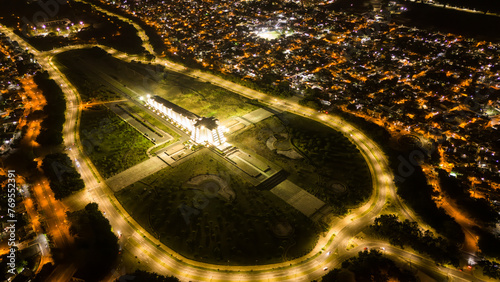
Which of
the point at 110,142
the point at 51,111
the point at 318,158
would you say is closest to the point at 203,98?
the point at 110,142

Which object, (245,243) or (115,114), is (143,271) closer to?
(245,243)

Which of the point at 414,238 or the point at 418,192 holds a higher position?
the point at 418,192

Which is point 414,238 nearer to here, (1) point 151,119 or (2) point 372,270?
(2) point 372,270

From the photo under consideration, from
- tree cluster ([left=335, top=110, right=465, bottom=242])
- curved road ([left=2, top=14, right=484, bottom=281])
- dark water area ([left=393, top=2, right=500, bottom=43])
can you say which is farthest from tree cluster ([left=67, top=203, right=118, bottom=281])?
dark water area ([left=393, top=2, right=500, bottom=43])

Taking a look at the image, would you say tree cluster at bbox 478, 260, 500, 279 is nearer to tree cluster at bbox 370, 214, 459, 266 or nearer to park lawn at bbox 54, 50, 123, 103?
tree cluster at bbox 370, 214, 459, 266

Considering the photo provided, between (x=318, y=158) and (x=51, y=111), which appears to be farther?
(x=51, y=111)

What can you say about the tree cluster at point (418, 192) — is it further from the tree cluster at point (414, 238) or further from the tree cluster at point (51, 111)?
the tree cluster at point (51, 111)

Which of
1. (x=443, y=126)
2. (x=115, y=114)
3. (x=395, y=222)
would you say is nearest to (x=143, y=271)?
(x=395, y=222)
